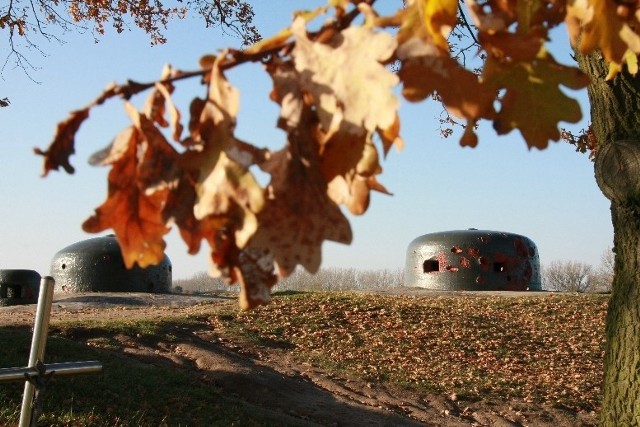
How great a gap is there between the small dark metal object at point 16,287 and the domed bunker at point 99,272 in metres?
1.81

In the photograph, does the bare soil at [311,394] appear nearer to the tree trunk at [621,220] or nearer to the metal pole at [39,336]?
the tree trunk at [621,220]

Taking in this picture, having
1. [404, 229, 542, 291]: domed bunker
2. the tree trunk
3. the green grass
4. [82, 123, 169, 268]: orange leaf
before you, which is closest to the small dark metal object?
the green grass

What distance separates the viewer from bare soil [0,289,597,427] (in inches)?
387

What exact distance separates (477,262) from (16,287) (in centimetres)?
1345

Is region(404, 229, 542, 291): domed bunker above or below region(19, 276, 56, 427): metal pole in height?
above

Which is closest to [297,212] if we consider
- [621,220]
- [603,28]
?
[603,28]

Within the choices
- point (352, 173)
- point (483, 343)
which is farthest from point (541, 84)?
point (483, 343)

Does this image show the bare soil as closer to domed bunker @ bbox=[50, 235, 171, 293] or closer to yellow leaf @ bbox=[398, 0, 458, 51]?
yellow leaf @ bbox=[398, 0, 458, 51]

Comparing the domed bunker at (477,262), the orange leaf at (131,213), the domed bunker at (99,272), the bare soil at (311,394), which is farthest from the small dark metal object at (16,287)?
the orange leaf at (131,213)

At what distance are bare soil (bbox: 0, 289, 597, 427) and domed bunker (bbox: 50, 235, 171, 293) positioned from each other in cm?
927

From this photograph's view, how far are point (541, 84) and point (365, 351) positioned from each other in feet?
42.5

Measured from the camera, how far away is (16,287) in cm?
2158

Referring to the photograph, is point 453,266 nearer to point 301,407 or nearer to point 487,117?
point 301,407

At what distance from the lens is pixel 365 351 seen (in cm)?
1381
